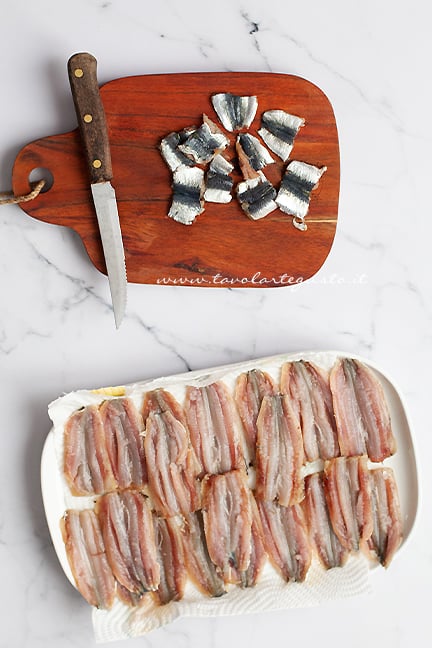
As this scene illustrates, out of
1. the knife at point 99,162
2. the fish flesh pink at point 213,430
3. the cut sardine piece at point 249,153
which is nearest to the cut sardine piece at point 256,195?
the cut sardine piece at point 249,153

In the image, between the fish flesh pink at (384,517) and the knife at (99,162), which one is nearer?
the knife at (99,162)

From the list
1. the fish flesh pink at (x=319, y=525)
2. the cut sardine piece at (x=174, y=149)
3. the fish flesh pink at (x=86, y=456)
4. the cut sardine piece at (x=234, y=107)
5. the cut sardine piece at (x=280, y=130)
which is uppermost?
the cut sardine piece at (x=234, y=107)

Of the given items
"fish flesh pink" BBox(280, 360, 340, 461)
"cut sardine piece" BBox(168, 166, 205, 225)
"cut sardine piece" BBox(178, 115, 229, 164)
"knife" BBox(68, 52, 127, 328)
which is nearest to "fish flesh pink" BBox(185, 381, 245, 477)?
"fish flesh pink" BBox(280, 360, 340, 461)

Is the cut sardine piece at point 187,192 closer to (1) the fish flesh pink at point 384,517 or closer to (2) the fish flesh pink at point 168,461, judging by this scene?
(2) the fish flesh pink at point 168,461

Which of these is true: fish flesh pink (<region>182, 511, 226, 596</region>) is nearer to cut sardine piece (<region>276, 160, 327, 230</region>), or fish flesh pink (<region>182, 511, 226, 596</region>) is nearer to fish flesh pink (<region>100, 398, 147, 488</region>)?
→ fish flesh pink (<region>100, 398, 147, 488</region>)

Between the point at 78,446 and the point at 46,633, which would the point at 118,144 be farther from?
the point at 46,633

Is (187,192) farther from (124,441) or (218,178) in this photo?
(124,441)
